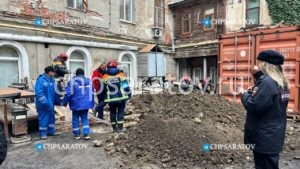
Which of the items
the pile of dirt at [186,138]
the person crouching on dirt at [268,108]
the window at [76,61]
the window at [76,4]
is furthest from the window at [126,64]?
the person crouching on dirt at [268,108]

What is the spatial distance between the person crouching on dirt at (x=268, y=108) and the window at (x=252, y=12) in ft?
38.0

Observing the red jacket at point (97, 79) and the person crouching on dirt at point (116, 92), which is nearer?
the person crouching on dirt at point (116, 92)

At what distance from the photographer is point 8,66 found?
9.02 metres

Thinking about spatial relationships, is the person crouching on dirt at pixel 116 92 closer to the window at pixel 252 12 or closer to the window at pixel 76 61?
the window at pixel 76 61

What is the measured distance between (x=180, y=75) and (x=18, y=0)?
1081 cm

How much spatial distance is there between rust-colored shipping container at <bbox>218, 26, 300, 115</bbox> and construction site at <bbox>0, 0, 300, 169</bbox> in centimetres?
3

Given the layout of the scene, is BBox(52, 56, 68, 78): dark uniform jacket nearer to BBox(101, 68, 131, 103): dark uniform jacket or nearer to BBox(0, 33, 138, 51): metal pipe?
BBox(101, 68, 131, 103): dark uniform jacket

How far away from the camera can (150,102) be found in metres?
8.31

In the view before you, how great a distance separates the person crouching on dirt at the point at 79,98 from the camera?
576cm

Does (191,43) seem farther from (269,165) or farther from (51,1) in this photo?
(269,165)

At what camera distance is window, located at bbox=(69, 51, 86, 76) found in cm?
1094

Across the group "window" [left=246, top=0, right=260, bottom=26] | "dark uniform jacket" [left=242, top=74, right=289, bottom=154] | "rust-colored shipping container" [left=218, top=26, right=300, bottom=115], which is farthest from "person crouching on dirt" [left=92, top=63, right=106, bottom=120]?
"window" [left=246, top=0, right=260, bottom=26]

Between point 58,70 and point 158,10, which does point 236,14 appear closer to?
point 158,10

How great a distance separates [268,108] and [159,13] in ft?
45.1
